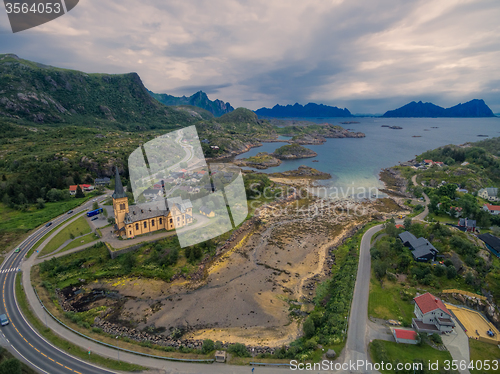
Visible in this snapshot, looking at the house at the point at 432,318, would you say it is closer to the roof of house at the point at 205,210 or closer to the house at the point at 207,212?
the house at the point at 207,212

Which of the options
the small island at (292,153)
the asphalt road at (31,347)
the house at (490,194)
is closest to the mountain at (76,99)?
the small island at (292,153)

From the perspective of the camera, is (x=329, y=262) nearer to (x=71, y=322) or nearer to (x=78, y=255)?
(x=71, y=322)

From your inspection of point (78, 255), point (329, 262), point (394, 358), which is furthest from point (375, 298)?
point (78, 255)

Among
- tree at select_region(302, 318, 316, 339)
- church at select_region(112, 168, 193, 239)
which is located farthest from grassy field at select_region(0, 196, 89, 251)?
tree at select_region(302, 318, 316, 339)

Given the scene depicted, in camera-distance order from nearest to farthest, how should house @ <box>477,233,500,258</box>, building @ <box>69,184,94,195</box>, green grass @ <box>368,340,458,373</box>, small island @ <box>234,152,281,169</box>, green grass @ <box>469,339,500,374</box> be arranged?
green grass @ <box>368,340,458,373</box>
green grass @ <box>469,339,500,374</box>
house @ <box>477,233,500,258</box>
building @ <box>69,184,94,195</box>
small island @ <box>234,152,281,169</box>

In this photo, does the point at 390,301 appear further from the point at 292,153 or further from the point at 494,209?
the point at 292,153

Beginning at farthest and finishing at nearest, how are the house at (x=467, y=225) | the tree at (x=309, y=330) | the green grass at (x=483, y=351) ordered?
the house at (x=467, y=225) < the tree at (x=309, y=330) < the green grass at (x=483, y=351)

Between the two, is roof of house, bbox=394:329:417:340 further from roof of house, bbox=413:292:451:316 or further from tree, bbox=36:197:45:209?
tree, bbox=36:197:45:209
